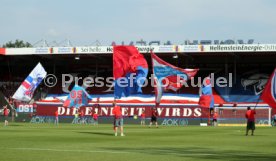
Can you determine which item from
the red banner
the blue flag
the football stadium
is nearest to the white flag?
the football stadium

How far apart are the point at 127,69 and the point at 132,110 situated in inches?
1033

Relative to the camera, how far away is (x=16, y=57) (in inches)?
3063

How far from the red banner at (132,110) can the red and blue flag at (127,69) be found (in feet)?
65.0

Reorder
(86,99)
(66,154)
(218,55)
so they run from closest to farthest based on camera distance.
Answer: (66,154) → (86,99) → (218,55)

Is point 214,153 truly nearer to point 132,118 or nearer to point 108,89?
point 132,118

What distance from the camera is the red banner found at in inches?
2515

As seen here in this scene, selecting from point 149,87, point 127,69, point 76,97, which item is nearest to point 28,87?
point 127,69

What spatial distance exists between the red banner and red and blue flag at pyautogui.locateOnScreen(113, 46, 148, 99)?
1982 centimetres

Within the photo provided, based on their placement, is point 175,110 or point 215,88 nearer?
point 175,110

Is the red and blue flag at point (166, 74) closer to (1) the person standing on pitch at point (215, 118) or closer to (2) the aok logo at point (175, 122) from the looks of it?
(1) the person standing on pitch at point (215, 118)

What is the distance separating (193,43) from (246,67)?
415 inches

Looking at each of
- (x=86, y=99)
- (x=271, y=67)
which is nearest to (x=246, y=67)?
(x=271, y=67)

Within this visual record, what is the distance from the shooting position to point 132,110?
6725 centimetres

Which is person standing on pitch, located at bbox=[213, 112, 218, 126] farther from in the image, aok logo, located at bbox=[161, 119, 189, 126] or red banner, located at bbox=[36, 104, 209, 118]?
aok logo, located at bbox=[161, 119, 189, 126]
